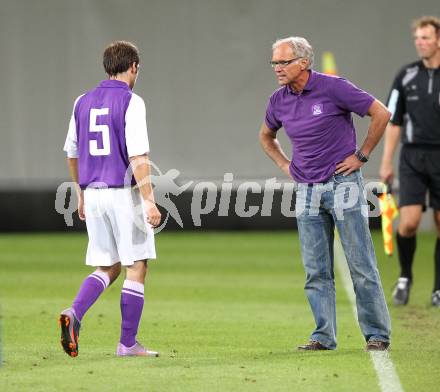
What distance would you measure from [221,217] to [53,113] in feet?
9.55

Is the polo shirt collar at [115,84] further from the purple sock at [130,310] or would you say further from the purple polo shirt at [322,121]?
the purple sock at [130,310]

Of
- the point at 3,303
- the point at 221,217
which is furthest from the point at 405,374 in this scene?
the point at 221,217

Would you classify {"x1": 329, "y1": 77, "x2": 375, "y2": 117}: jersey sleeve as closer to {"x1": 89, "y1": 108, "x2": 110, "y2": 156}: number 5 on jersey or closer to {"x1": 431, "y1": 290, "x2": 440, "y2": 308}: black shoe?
{"x1": 89, "y1": 108, "x2": 110, "y2": 156}: number 5 on jersey

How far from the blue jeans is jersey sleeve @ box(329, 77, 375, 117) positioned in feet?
1.29

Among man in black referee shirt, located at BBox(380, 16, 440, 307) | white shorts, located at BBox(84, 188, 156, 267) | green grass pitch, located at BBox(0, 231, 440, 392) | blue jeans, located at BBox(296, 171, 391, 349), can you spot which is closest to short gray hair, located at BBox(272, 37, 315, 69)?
blue jeans, located at BBox(296, 171, 391, 349)

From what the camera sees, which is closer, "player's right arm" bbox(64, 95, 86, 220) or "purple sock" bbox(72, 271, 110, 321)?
"purple sock" bbox(72, 271, 110, 321)

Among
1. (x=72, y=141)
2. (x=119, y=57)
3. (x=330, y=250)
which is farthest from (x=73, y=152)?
(x=330, y=250)

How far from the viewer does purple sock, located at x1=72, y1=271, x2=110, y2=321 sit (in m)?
6.66

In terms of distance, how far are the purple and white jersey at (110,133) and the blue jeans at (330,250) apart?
3.52 feet

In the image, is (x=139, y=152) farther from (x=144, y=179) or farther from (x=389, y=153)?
(x=389, y=153)

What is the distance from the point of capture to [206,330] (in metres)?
8.22

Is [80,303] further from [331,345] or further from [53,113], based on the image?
[53,113]

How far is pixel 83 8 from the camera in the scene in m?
17.6

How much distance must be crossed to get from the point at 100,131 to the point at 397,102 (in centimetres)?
368
